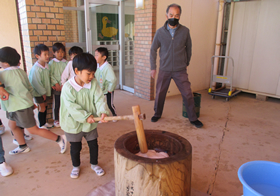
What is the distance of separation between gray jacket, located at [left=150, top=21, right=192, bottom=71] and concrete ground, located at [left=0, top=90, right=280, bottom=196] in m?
1.03

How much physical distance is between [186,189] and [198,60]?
192 inches

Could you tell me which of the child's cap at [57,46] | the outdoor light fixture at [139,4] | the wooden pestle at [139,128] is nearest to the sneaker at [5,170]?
the wooden pestle at [139,128]

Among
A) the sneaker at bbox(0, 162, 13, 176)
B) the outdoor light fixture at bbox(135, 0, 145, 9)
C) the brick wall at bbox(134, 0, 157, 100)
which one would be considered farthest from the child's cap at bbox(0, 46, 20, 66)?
the outdoor light fixture at bbox(135, 0, 145, 9)

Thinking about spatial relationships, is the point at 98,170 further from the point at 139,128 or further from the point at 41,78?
the point at 41,78

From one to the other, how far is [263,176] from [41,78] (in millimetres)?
3089

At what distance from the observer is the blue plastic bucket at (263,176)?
1.54m

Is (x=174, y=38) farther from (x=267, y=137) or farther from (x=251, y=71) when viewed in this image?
(x=251, y=71)

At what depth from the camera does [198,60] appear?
19.7 ft

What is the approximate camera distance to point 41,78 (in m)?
3.31

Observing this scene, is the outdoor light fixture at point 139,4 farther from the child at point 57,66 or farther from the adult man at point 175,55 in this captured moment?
the child at point 57,66

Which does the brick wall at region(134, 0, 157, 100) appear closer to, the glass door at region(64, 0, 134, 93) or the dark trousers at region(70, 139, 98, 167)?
the glass door at region(64, 0, 134, 93)

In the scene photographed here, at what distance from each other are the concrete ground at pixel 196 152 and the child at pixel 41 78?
1.46 feet

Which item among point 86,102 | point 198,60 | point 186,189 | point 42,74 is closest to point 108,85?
point 42,74

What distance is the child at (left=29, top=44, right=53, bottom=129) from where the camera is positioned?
10.4 ft
